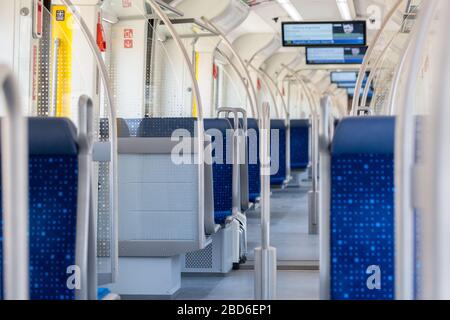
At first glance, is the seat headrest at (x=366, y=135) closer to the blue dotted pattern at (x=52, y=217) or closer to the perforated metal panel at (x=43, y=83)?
the blue dotted pattern at (x=52, y=217)

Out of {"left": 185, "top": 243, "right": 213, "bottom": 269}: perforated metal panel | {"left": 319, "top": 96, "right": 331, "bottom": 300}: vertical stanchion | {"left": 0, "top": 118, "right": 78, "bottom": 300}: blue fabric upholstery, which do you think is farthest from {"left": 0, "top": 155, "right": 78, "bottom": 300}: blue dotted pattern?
{"left": 185, "top": 243, "right": 213, "bottom": 269}: perforated metal panel

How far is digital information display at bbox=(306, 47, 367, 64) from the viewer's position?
42.7ft

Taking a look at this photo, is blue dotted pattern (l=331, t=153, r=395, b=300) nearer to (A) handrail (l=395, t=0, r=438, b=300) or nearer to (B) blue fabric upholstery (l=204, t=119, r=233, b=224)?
(A) handrail (l=395, t=0, r=438, b=300)

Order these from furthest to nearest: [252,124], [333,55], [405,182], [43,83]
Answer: [333,55] < [252,124] < [43,83] < [405,182]

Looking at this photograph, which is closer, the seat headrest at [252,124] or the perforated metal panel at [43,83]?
the perforated metal panel at [43,83]

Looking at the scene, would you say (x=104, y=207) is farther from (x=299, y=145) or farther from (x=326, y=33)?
(x=299, y=145)

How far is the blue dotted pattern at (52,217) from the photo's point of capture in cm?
243

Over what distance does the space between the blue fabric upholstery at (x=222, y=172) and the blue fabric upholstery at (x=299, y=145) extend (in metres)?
5.96

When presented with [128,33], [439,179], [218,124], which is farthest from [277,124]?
[439,179]

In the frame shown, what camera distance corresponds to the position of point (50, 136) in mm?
2385

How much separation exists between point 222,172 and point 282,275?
3.50 feet

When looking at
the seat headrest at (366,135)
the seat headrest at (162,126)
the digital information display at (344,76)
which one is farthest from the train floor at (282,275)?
the digital information display at (344,76)

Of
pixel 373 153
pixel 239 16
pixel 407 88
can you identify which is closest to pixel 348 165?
pixel 373 153

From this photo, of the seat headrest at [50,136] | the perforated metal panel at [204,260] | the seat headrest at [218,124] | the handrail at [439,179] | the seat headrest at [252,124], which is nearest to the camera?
the handrail at [439,179]
